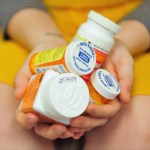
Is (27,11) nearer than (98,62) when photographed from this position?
No

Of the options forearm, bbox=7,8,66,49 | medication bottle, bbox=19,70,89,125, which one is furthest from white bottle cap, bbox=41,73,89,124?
forearm, bbox=7,8,66,49

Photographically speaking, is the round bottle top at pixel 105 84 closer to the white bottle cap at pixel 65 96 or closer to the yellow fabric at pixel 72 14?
the white bottle cap at pixel 65 96

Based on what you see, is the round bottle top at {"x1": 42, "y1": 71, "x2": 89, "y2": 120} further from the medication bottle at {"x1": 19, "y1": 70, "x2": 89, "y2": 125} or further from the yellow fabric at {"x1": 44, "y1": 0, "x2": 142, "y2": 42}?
the yellow fabric at {"x1": 44, "y1": 0, "x2": 142, "y2": 42}

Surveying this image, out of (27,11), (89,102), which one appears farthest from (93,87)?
(27,11)

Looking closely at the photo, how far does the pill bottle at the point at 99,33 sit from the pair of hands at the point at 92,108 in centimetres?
6

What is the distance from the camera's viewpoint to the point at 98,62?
1.84 feet

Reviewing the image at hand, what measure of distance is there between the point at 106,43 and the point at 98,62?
0.12 ft

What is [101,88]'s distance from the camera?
1.68 ft

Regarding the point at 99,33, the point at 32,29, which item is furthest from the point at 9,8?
the point at 99,33

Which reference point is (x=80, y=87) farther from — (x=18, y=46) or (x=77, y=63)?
(x=18, y=46)

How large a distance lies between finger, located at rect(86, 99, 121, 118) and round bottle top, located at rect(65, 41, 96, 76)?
0.18ft

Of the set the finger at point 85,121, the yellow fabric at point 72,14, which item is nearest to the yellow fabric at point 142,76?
the yellow fabric at point 72,14

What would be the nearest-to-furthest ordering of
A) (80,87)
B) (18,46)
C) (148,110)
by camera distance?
(80,87) → (148,110) → (18,46)

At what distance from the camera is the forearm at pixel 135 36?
0.70 m
